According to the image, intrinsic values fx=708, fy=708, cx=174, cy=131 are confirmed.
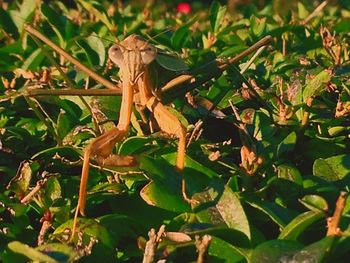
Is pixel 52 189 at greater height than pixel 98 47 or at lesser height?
lesser

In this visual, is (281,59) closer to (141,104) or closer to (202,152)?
(141,104)

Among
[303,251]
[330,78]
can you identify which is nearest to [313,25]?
[330,78]

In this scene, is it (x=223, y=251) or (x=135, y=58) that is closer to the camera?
(x=223, y=251)

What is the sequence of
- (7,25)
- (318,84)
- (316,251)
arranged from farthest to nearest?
(7,25) → (318,84) → (316,251)

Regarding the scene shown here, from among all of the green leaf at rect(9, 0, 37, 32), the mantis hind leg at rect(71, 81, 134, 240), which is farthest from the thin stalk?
the green leaf at rect(9, 0, 37, 32)

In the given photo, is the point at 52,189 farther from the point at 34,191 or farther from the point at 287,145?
the point at 287,145

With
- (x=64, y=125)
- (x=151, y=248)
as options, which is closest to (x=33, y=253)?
(x=151, y=248)

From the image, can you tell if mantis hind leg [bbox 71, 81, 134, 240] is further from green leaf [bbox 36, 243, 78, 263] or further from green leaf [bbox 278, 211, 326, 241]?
green leaf [bbox 278, 211, 326, 241]
